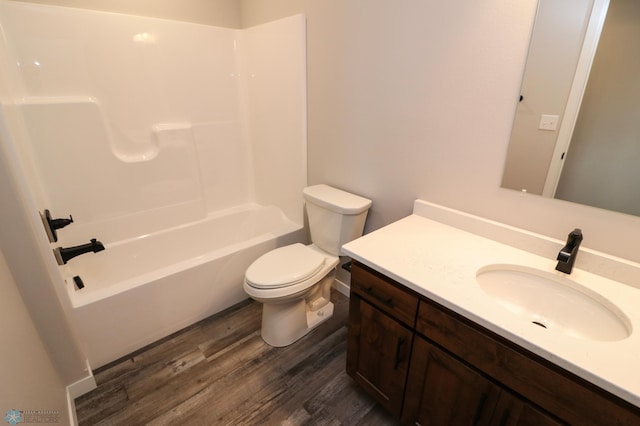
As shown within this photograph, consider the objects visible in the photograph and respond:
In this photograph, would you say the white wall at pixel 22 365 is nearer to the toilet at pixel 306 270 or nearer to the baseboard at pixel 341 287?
the toilet at pixel 306 270

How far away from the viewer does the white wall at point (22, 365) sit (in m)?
0.82

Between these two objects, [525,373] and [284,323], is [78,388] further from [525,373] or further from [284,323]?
[525,373]

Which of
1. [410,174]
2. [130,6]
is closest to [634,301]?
[410,174]

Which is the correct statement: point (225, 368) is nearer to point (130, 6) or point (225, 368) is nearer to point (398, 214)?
point (398, 214)

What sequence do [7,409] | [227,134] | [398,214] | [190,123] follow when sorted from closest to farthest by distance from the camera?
[7,409] < [398,214] < [190,123] < [227,134]

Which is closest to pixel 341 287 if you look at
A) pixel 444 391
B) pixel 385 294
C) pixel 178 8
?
pixel 385 294

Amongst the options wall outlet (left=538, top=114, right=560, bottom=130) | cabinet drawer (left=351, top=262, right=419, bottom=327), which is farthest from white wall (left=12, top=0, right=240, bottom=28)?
wall outlet (left=538, top=114, right=560, bottom=130)

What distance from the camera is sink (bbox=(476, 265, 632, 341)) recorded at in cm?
90

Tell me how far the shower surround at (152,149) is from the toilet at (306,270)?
38 cm

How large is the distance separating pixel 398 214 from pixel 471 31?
2.91 feet

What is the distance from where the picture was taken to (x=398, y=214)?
1.66 meters

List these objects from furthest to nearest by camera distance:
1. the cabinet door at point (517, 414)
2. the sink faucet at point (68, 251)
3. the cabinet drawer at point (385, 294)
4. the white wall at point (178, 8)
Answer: the white wall at point (178, 8), the sink faucet at point (68, 251), the cabinet drawer at point (385, 294), the cabinet door at point (517, 414)

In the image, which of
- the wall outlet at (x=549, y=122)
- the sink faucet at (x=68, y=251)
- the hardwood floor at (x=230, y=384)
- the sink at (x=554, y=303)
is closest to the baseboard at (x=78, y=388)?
the hardwood floor at (x=230, y=384)

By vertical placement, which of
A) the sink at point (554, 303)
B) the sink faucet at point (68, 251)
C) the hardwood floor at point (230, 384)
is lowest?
the hardwood floor at point (230, 384)
